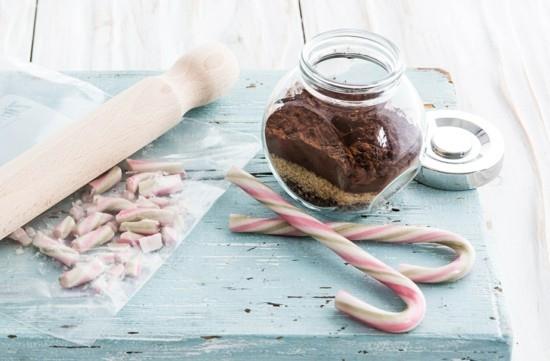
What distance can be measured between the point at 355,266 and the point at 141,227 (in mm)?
239

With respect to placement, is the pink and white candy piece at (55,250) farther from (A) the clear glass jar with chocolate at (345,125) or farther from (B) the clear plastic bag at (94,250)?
(A) the clear glass jar with chocolate at (345,125)

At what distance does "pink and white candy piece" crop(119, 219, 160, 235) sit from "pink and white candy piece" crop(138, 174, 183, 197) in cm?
6

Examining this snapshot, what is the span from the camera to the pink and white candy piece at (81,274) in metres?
1.02

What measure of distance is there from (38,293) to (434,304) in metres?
0.41

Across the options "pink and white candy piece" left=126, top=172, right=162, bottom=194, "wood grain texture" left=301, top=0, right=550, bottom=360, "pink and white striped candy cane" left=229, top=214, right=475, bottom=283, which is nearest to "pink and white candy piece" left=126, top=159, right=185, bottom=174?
"pink and white candy piece" left=126, top=172, right=162, bottom=194

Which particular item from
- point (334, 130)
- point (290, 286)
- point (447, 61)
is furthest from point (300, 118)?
point (447, 61)

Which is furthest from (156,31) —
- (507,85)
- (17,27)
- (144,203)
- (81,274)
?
(81,274)

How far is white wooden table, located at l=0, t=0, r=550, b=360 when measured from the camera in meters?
1.68

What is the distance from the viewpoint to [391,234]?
1.08m

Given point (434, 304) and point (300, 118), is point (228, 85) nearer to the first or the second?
point (300, 118)

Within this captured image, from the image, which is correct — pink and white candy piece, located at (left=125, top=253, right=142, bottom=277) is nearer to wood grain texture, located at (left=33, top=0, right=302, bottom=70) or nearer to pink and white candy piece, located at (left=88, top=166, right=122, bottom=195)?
pink and white candy piece, located at (left=88, top=166, right=122, bottom=195)

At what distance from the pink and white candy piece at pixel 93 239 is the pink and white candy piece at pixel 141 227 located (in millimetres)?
15

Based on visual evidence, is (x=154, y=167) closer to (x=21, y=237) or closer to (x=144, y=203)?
(x=144, y=203)

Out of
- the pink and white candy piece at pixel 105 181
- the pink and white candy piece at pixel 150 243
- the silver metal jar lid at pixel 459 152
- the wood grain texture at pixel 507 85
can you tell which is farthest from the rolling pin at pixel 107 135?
the wood grain texture at pixel 507 85
